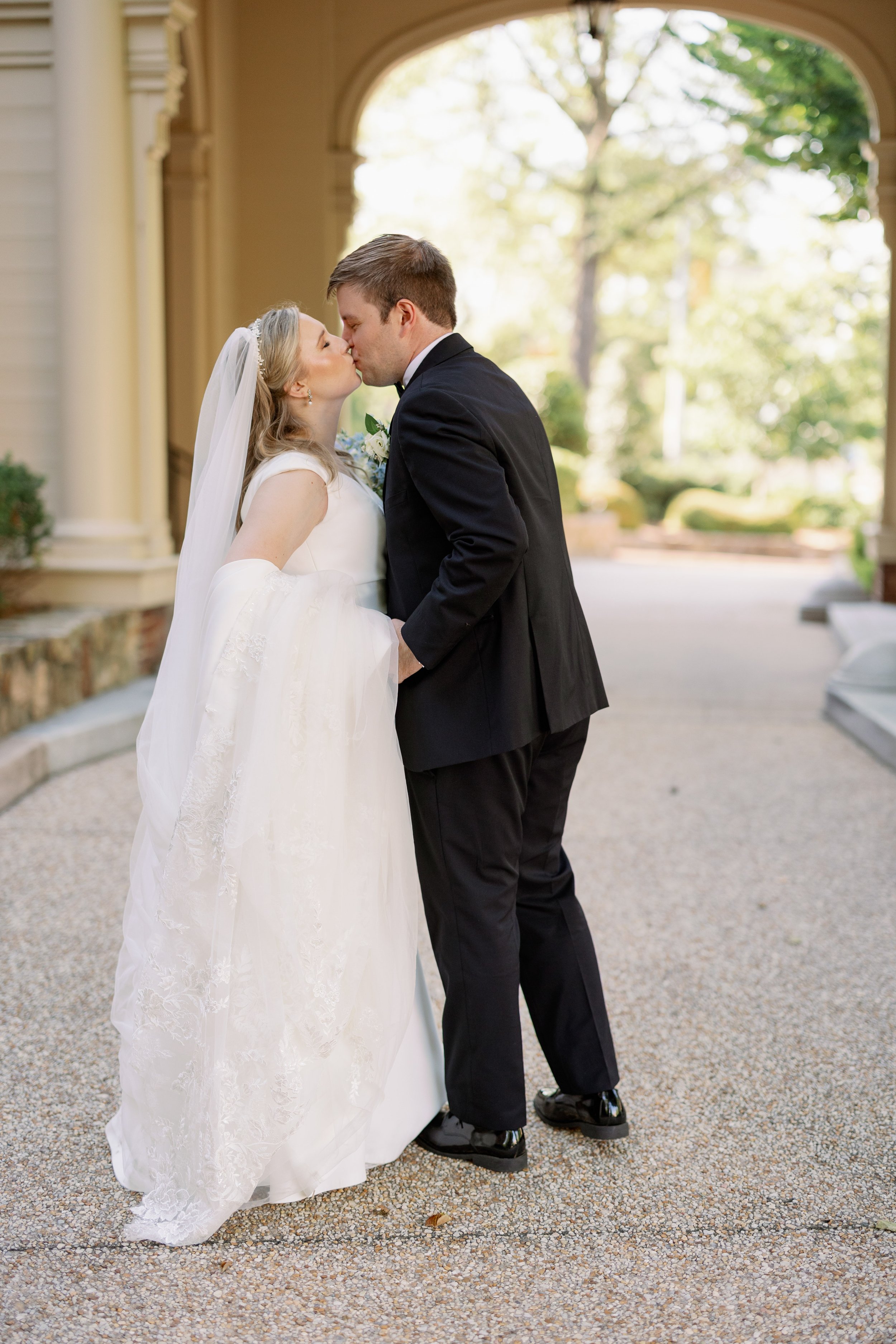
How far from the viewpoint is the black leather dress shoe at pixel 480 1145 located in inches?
103

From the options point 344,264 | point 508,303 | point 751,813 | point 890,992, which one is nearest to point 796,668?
point 751,813

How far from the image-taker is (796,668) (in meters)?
9.69

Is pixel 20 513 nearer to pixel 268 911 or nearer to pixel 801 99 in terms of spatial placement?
pixel 268 911

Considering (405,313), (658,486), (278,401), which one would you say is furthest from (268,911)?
(658,486)

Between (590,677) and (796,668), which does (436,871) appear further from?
(796,668)

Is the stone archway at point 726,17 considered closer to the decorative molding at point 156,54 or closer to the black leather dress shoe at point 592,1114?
the decorative molding at point 156,54

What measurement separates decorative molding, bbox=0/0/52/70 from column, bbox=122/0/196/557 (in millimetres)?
476

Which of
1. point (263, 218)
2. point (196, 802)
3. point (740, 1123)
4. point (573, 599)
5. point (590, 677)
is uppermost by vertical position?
point (263, 218)

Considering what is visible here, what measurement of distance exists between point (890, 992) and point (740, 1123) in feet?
3.35

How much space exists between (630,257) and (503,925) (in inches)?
1313

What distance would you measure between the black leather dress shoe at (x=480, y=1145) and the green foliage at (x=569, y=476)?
57.6ft

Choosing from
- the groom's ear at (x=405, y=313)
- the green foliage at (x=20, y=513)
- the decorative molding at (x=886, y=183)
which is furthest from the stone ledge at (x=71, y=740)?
the decorative molding at (x=886, y=183)

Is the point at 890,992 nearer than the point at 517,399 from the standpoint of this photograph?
No

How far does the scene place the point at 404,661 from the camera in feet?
8.07
